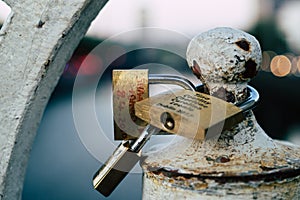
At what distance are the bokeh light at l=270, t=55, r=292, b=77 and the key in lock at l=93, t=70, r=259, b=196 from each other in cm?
1252

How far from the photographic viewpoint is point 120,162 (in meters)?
0.81

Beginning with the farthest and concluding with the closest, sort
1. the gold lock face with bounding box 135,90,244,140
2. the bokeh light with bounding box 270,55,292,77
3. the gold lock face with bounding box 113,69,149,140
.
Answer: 1. the bokeh light with bounding box 270,55,292,77
2. the gold lock face with bounding box 113,69,149,140
3. the gold lock face with bounding box 135,90,244,140

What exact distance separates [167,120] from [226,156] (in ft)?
0.35

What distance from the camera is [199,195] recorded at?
2.37 ft

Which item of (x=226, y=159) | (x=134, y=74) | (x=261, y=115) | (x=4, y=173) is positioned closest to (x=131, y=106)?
(x=134, y=74)

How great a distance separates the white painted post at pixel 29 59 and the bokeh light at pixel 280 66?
12.5 metres

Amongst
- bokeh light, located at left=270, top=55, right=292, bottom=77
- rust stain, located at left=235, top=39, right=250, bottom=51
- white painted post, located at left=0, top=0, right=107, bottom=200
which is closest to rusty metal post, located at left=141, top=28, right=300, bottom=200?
rust stain, located at left=235, top=39, right=250, bottom=51

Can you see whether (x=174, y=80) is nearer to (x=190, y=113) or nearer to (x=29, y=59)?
(x=190, y=113)

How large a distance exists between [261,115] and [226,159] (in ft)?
31.1

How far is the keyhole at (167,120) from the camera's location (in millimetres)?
709

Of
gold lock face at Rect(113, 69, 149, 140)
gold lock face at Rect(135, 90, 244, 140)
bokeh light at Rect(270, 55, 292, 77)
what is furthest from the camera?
bokeh light at Rect(270, 55, 292, 77)

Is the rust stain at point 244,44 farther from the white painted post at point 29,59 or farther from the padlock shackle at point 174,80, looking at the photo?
the white painted post at point 29,59

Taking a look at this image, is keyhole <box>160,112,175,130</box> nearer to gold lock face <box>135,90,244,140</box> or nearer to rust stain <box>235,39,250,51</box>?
gold lock face <box>135,90,244,140</box>

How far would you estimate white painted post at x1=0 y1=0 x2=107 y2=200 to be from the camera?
83 cm
